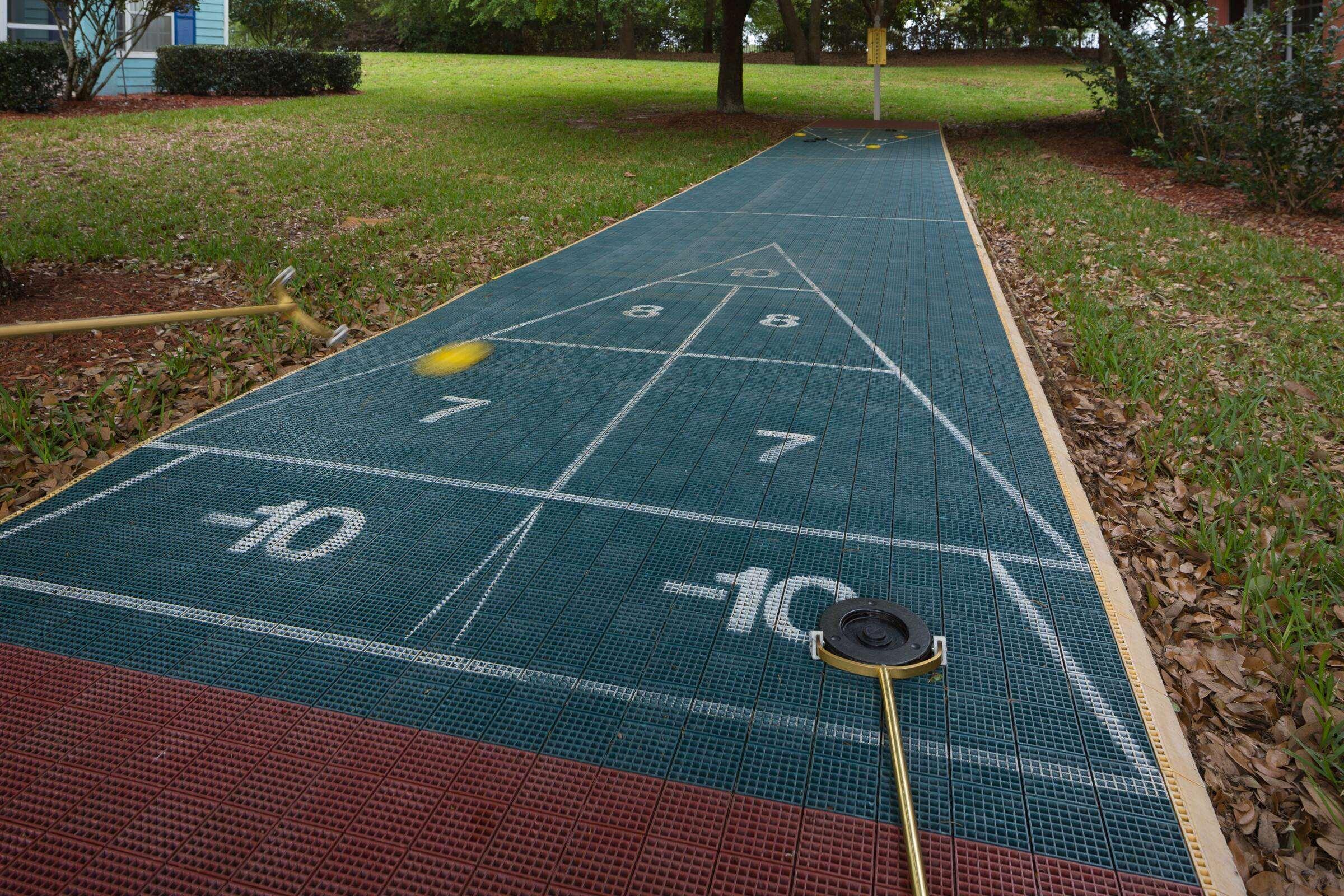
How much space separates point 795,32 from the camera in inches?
1380

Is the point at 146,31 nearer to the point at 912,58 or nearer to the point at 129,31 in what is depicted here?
the point at 129,31

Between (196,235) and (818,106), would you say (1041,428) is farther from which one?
(818,106)

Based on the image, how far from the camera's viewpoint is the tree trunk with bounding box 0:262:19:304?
685 cm

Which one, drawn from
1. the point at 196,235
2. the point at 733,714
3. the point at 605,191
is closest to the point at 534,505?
the point at 733,714

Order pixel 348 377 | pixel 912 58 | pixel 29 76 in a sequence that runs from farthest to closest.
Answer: pixel 912 58
pixel 29 76
pixel 348 377

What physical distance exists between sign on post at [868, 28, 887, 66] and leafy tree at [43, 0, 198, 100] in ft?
43.4

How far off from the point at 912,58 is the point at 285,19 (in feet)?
78.9

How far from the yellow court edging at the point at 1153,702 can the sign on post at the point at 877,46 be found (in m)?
16.1

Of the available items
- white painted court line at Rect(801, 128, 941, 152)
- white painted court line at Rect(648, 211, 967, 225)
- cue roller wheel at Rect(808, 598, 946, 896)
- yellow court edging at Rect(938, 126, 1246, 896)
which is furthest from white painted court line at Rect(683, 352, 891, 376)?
white painted court line at Rect(801, 128, 941, 152)

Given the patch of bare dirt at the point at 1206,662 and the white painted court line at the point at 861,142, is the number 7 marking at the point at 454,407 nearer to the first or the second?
the patch of bare dirt at the point at 1206,662

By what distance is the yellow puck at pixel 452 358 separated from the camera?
6129 millimetres

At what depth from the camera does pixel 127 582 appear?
3791 millimetres

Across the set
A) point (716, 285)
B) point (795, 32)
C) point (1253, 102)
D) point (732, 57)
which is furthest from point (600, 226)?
point (795, 32)

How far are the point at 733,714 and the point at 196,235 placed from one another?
27.0 ft
